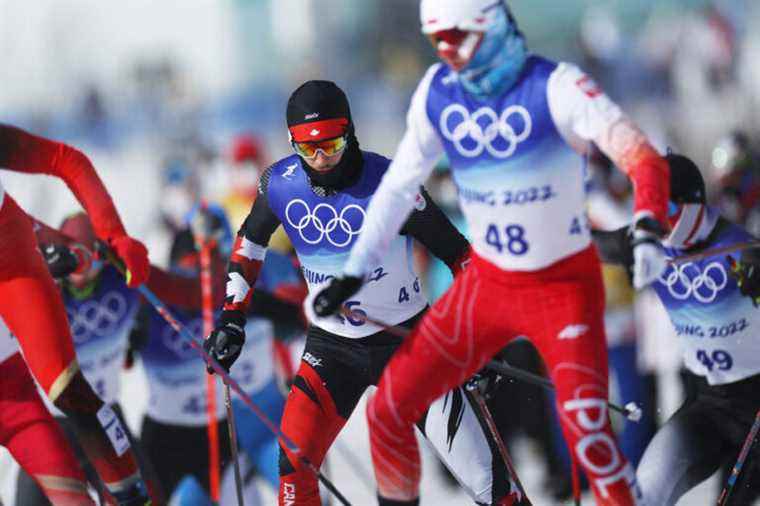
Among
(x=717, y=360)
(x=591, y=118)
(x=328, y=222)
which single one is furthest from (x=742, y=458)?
(x=591, y=118)

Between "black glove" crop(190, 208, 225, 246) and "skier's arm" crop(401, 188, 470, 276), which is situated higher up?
"skier's arm" crop(401, 188, 470, 276)

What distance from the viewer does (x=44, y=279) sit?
5.32m

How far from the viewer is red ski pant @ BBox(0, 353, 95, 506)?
5.16 meters

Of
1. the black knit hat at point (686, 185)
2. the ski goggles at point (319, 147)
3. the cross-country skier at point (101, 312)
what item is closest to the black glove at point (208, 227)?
the cross-country skier at point (101, 312)

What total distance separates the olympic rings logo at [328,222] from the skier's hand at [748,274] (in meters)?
1.60

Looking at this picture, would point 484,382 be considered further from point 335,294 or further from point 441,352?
point 335,294

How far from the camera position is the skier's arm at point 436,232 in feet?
18.0

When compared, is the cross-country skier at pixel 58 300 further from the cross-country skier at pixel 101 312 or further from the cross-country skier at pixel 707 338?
the cross-country skier at pixel 707 338

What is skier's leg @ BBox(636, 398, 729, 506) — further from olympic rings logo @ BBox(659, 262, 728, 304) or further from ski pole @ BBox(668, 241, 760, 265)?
ski pole @ BBox(668, 241, 760, 265)

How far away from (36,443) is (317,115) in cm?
157

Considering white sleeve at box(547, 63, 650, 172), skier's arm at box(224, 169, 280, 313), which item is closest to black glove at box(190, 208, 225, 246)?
skier's arm at box(224, 169, 280, 313)

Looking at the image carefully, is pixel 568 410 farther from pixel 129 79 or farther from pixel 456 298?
pixel 129 79

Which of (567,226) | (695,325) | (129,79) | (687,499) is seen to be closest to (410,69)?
(129,79)

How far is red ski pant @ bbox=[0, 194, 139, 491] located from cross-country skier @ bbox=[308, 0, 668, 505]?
3.46 ft
